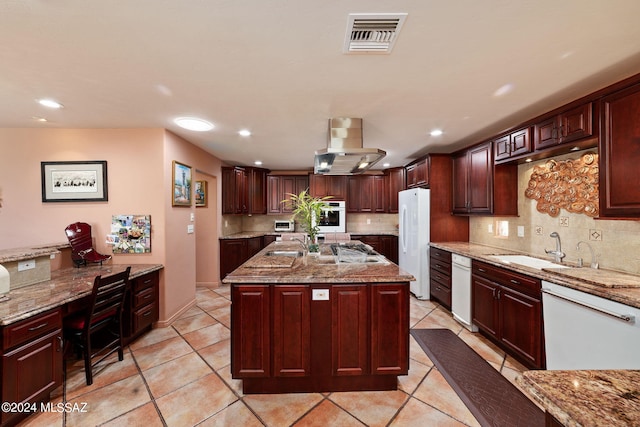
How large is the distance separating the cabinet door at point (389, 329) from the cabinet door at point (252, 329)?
836 millimetres

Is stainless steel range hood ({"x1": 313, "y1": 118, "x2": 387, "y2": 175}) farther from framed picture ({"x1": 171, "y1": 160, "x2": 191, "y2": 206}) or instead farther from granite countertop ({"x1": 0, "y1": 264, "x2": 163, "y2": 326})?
granite countertop ({"x1": 0, "y1": 264, "x2": 163, "y2": 326})

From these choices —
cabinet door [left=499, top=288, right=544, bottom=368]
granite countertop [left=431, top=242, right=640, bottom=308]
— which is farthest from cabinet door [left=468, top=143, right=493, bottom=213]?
cabinet door [left=499, top=288, right=544, bottom=368]

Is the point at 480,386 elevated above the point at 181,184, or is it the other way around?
the point at 181,184

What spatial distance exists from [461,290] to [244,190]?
434 cm

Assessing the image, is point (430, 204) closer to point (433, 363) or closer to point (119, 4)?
point (433, 363)

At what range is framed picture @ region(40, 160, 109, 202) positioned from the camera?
2.84 meters

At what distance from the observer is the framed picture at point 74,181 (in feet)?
9.32

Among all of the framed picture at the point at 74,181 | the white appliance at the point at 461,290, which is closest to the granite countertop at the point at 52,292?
the framed picture at the point at 74,181

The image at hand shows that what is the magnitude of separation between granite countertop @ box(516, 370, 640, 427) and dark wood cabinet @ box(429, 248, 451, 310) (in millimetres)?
2822

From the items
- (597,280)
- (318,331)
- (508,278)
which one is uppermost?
(597,280)

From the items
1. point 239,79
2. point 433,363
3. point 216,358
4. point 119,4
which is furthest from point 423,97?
point 216,358

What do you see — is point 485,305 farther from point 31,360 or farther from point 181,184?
point 181,184

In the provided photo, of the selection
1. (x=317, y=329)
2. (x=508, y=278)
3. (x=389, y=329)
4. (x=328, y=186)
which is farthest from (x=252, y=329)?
(x=328, y=186)

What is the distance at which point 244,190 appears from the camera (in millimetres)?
5207
